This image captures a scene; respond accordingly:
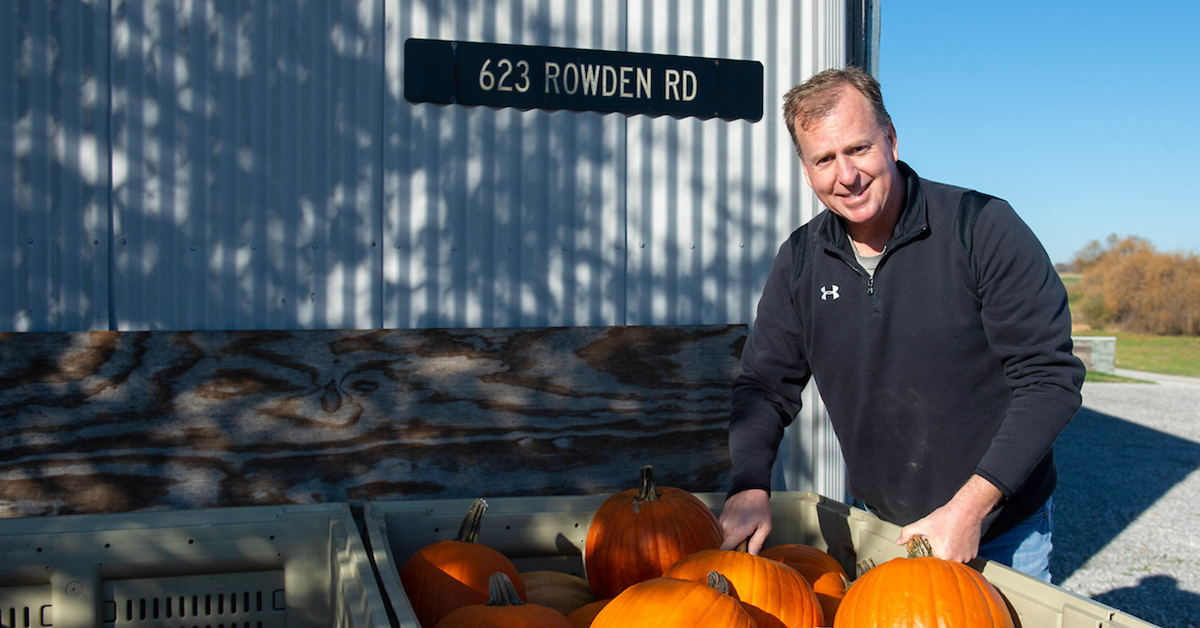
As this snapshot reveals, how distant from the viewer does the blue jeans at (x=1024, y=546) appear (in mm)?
2098

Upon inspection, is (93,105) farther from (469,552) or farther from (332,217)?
(469,552)

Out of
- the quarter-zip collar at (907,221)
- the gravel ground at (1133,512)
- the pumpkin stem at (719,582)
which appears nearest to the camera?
the pumpkin stem at (719,582)

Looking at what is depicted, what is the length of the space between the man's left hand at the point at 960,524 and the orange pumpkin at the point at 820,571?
0.81 ft

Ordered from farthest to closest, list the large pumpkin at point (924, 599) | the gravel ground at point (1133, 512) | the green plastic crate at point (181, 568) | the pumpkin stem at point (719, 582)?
the gravel ground at point (1133, 512), the green plastic crate at point (181, 568), the pumpkin stem at point (719, 582), the large pumpkin at point (924, 599)

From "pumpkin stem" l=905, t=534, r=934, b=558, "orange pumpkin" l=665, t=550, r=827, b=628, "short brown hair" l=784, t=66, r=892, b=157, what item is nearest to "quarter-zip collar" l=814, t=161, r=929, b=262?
"short brown hair" l=784, t=66, r=892, b=157

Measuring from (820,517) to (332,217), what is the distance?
2213mm

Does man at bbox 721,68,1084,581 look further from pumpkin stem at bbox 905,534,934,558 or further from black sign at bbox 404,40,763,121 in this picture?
black sign at bbox 404,40,763,121

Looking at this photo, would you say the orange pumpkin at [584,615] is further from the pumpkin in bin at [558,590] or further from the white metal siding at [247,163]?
the white metal siding at [247,163]

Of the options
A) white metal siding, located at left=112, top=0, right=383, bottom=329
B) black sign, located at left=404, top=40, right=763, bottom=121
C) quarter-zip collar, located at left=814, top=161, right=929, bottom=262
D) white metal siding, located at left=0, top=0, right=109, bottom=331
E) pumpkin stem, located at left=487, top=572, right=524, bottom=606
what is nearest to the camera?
pumpkin stem, located at left=487, top=572, right=524, bottom=606

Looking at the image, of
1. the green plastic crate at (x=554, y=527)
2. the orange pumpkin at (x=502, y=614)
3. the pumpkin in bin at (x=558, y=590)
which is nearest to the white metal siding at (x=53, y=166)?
the green plastic crate at (x=554, y=527)

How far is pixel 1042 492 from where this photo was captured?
6.82ft

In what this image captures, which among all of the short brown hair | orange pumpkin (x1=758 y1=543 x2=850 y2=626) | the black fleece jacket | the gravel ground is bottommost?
the gravel ground

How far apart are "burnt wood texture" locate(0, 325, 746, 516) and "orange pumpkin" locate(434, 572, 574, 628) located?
1.68 m

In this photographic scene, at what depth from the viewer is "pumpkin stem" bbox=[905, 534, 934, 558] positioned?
163cm
